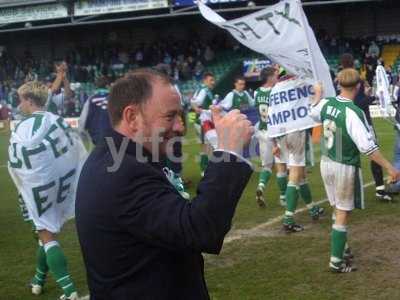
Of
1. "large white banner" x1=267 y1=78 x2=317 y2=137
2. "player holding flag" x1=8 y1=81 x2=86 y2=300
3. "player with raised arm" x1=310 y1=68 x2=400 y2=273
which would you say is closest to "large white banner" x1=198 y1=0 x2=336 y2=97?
"large white banner" x1=267 y1=78 x2=317 y2=137

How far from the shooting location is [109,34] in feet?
134

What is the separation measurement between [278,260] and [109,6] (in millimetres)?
32386

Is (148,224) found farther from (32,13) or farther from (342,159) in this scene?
(32,13)

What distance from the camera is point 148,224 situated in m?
2.08

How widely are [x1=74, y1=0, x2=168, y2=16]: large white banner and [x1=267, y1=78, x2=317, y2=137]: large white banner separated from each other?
1105 inches

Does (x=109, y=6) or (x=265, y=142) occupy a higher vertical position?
(x=109, y=6)

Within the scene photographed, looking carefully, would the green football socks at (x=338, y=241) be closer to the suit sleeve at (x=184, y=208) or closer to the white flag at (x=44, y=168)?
the white flag at (x=44, y=168)

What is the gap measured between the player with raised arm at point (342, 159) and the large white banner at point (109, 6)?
30.2 metres

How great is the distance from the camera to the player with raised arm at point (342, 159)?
18.2 feet

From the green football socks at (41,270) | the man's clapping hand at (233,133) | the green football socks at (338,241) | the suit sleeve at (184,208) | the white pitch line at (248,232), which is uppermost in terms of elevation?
the man's clapping hand at (233,133)

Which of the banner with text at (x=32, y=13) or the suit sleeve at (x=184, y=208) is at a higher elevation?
the banner with text at (x=32, y=13)

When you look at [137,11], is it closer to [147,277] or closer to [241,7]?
[241,7]

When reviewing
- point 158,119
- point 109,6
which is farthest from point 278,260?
point 109,6

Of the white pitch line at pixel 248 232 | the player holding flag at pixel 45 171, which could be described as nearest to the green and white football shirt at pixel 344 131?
the white pitch line at pixel 248 232
